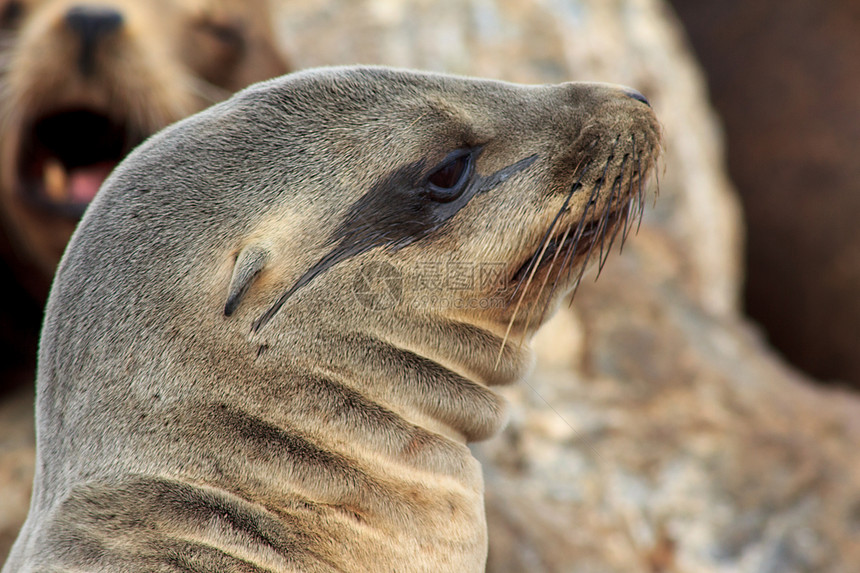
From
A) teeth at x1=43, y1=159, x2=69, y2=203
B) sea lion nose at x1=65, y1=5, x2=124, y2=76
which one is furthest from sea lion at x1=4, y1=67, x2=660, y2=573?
teeth at x1=43, y1=159, x2=69, y2=203

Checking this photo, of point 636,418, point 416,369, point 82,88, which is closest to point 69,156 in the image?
point 82,88

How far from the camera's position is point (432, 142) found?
9.05 feet

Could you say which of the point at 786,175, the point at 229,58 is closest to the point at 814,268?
the point at 786,175

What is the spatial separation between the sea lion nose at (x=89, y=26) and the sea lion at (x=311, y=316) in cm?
148

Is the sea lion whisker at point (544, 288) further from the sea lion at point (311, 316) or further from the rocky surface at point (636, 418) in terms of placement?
the rocky surface at point (636, 418)

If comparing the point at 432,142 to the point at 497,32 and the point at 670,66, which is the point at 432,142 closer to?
the point at 497,32

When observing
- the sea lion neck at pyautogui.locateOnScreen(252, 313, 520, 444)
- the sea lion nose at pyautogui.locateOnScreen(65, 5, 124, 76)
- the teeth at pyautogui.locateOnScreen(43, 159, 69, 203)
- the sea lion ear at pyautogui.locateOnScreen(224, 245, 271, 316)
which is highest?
the sea lion ear at pyautogui.locateOnScreen(224, 245, 271, 316)

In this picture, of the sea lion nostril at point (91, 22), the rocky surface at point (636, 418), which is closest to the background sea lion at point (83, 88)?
the sea lion nostril at point (91, 22)

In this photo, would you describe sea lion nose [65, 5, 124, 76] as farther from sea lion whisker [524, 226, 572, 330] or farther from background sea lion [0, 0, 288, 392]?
sea lion whisker [524, 226, 572, 330]

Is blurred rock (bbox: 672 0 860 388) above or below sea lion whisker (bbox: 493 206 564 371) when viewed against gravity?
below

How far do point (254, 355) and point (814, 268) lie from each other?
775cm

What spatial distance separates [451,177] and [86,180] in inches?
88.1

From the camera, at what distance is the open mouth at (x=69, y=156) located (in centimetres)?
420

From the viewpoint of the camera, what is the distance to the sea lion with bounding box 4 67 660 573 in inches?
98.8
